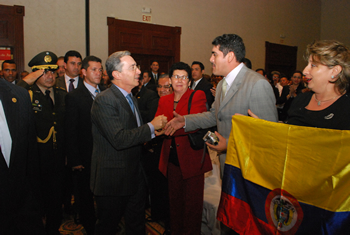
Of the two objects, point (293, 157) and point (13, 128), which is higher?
point (13, 128)

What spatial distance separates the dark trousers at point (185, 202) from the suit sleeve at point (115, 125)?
0.61m

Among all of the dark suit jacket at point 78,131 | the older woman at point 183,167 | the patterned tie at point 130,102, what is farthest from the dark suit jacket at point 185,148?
the dark suit jacket at point 78,131

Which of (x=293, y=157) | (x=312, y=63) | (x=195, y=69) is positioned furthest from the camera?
(x=195, y=69)

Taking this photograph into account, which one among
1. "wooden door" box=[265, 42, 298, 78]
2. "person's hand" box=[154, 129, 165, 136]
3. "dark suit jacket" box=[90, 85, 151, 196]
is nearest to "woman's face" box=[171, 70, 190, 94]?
"person's hand" box=[154, 129, 165, 136]

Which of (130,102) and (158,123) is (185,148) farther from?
(130,102)

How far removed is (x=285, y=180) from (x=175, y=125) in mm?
970

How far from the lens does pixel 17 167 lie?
1389mm

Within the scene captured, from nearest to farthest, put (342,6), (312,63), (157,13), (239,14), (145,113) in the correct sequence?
(312,63)
(145,113)
(157,13)
(239,14)
(342,6)

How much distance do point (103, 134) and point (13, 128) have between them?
57cm

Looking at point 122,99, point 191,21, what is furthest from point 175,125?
point 191,21

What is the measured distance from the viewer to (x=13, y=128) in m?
1.38

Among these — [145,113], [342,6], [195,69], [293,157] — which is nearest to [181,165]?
[293,157]

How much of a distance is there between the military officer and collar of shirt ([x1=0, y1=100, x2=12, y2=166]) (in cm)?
114

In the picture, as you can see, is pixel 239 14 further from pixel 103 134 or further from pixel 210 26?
pixel 103 134
